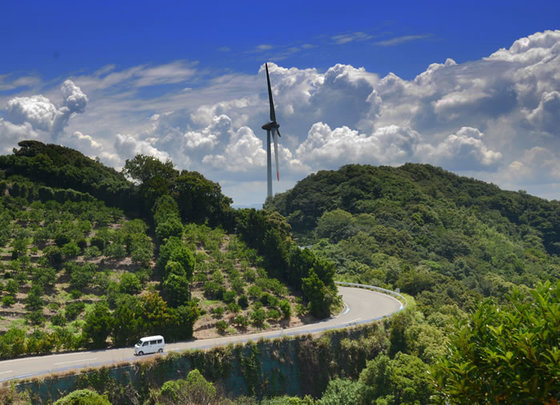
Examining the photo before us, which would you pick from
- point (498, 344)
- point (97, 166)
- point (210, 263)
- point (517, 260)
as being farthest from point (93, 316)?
point (517, 260)

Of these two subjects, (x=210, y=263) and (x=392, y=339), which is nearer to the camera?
(x=392, y=339)

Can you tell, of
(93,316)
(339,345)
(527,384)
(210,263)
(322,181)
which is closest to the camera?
(527,384)

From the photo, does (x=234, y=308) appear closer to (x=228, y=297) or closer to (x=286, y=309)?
(x=228, y=297)

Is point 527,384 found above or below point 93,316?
above

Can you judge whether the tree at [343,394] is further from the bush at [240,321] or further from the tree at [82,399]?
the tree at [82,399]

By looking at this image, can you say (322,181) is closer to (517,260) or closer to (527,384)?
(517,260)

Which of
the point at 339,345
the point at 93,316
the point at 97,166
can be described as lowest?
the point at 339,345

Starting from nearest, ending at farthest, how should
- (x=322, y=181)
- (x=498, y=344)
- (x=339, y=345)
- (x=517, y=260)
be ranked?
(x=498, y=344) → (x=339, y=345) → (x=517, y=260) → (x=322, y=181)

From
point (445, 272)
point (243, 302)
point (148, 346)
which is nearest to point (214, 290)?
point (243, 302)
